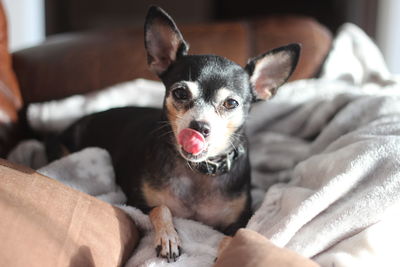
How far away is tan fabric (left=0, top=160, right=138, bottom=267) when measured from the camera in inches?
40.8

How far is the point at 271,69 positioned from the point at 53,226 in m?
0.79

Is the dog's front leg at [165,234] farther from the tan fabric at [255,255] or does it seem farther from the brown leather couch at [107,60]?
the tan fabric at [255,255]

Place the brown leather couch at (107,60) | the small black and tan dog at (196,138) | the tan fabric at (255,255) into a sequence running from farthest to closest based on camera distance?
the brown leather couch at (107,60) < the small black and tan dog at (196,138) < the tan fabric at (255,255)

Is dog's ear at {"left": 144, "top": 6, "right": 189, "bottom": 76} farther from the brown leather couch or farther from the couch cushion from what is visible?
the couch cushion

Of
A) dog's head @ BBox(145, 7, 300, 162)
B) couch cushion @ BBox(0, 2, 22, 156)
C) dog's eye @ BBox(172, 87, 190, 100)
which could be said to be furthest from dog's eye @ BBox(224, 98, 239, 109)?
couch cushion @ BBox(0, 2, 22, 156)

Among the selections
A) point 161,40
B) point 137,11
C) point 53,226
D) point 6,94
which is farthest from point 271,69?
point 137,11

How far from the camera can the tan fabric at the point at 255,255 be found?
1.00 metres

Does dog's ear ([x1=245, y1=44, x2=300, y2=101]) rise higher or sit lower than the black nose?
higher

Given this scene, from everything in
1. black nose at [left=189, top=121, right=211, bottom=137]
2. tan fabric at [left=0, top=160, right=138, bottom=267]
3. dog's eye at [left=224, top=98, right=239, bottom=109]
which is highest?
dog's eye at [left=224, top=98, right=239, bottom=109]

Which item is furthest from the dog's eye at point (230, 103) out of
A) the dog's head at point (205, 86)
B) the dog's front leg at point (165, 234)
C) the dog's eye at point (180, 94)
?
the dog's front leg at point (165, 234)

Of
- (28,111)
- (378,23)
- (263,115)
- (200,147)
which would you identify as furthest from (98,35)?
(378,23)

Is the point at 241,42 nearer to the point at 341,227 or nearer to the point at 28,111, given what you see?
the point at 28,111

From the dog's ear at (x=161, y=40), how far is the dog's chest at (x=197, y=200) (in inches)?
13.5

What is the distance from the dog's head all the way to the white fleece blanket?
0.82 ft
